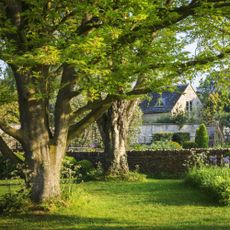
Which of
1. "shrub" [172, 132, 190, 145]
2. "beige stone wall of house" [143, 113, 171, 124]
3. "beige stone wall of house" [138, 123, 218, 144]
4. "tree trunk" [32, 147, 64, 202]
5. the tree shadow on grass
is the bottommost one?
the tree shadow on grass

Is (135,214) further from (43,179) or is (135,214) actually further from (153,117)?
(153,117)

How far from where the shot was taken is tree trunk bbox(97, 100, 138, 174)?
1714cm

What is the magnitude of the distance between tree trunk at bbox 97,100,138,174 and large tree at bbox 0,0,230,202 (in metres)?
6.71

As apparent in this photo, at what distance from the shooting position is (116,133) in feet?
57.1

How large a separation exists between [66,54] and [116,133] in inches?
416

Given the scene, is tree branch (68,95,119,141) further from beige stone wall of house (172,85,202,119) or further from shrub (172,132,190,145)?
beige stone wall of house (172,85,202,119)

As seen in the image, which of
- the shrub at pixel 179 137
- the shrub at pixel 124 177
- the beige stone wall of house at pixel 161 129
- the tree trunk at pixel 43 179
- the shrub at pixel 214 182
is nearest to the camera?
the tree trunk at pixel 43 179

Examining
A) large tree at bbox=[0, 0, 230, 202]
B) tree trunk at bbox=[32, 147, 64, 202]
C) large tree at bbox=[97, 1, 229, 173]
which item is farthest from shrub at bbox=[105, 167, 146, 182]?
tree trunk at bbox=[32, 147, 64, 202]

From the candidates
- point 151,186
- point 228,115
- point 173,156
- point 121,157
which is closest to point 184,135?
point 228,115

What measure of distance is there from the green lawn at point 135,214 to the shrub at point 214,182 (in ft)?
0.76

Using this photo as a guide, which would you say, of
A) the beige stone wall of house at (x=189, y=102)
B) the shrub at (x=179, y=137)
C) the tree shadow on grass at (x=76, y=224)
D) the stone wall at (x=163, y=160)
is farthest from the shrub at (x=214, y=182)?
the beige stone wall of house at (x=189, y=102)

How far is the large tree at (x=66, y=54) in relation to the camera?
23.7 feet

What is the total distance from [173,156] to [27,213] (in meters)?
10.7

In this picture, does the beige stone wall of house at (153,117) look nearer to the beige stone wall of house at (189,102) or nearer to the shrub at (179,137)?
the beige stone wall of house at (189,102)
